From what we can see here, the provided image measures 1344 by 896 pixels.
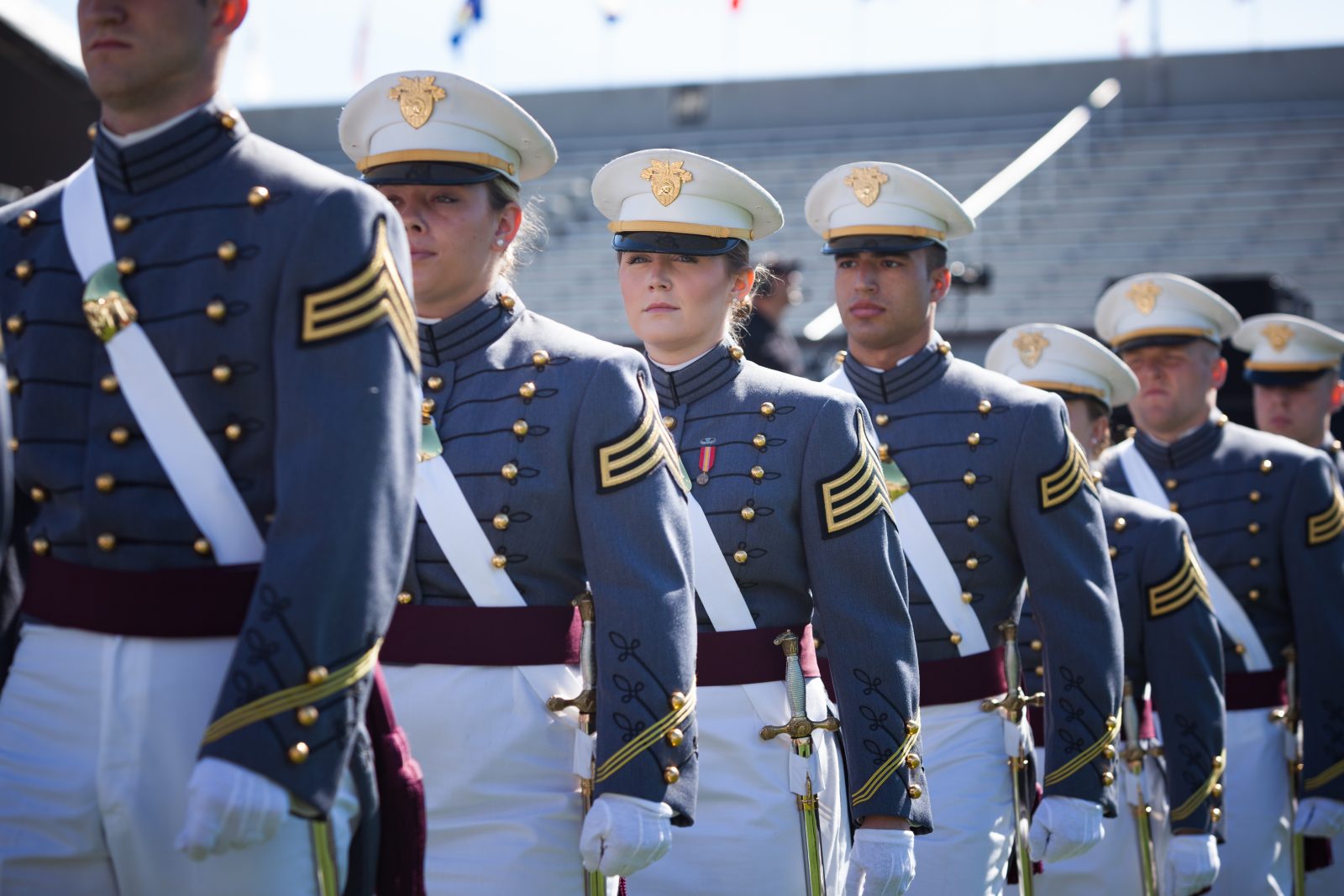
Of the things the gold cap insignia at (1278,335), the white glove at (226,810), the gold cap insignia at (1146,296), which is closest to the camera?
the white glove at (226,810)

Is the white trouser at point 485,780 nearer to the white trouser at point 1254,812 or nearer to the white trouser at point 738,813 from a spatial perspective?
the white trouser at point 738,813

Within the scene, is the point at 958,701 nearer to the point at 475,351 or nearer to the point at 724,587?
the point at 724,587

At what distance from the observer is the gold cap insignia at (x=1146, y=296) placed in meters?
6.83

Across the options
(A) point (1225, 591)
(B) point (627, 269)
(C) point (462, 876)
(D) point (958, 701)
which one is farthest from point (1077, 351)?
(C) point (462, 876)

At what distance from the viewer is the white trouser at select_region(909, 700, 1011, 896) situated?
4578 mm

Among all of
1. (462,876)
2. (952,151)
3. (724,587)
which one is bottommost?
(462,876)

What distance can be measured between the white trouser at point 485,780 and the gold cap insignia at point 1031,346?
3286 mm

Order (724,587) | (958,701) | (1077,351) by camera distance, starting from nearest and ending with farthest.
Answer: (724,587) → (958,701) → (1077,351)

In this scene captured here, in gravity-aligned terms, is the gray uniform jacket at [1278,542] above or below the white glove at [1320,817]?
above

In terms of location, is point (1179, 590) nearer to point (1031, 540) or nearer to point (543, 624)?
point (1031, 540)

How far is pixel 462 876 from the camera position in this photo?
3.34 metres

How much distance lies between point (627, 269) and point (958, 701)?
1.40 m

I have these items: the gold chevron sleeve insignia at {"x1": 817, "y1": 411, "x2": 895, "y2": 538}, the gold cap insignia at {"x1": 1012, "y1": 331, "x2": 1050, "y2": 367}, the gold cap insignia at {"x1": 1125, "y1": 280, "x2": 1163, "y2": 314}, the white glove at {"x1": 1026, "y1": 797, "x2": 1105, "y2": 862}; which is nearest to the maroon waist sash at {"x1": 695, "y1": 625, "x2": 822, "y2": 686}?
the gold chevron sleeve insignia at {"x1": 817, "y1": 411, "x2": 895, "y2": 538}

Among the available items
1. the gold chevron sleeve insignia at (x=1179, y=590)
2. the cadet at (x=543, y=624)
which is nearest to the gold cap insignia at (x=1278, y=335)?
the gold chevron sleeve insignia at (x=1179, y=590)
